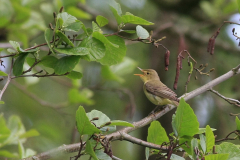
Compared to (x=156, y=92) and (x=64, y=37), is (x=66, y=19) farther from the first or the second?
(x=156, y=92)

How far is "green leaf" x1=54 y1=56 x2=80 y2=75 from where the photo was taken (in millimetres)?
1950

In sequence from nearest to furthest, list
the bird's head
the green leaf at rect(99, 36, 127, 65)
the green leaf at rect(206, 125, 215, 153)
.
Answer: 1. the green leaf at rect(206, 125, 215, 153)
2. the green leaf at rect(99, 36, 127, 65)
3. the bird's head

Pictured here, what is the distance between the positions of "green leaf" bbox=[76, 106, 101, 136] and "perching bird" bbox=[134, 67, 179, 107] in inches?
101

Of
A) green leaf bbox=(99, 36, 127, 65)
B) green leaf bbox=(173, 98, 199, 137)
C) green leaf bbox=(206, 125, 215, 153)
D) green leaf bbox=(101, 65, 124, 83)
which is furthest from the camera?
green leaf bbox=(101, 65, 124, 83)

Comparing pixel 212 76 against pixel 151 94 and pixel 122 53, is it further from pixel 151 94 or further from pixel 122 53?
pixel 122 53

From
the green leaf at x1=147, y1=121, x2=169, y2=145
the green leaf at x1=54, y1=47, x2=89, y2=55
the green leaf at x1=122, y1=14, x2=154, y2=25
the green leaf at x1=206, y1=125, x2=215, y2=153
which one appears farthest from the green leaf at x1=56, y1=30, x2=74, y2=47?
the green leaf at x1=206, y1=125, x2=215, y2=153

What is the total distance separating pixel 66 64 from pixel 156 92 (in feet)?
10.7

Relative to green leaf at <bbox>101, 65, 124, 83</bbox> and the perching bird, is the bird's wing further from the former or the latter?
green leaf at <bbox>101, 65, 124, 83</bbox>

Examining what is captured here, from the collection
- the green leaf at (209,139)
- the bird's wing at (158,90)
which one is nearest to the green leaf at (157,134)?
the green leaf at (209,139)

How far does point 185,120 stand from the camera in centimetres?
198

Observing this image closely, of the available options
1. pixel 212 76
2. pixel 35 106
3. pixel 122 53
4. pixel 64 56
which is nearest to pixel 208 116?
pixel 212 76

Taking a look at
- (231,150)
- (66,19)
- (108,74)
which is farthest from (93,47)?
(108,74)

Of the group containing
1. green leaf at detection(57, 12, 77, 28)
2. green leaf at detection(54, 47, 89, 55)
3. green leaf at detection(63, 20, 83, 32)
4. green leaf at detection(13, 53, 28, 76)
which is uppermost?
green leaf at detection(57, 12, 77, 28)

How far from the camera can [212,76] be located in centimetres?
585
